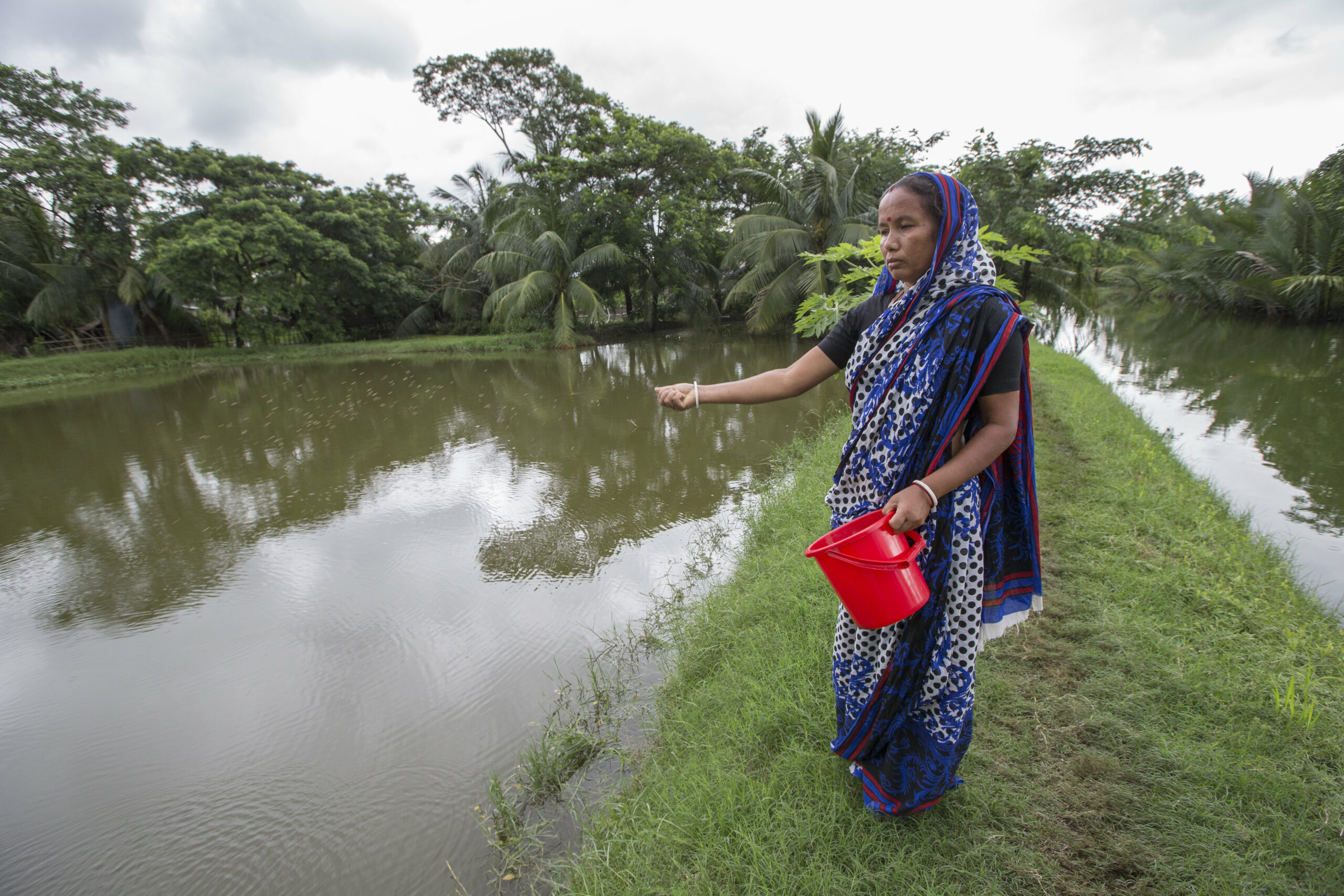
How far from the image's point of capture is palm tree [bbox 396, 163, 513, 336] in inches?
755

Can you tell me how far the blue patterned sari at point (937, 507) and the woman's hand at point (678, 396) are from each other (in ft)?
1.40

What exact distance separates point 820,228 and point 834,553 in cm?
1378

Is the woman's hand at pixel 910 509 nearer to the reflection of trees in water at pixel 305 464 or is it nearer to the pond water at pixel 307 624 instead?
A: the pond water at pixel 307 624

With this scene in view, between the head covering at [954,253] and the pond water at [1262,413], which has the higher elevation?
the head covering at [954,253]

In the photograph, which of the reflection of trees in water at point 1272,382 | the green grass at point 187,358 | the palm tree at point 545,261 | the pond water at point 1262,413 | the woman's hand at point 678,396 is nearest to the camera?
the woman's hand at point 678,396

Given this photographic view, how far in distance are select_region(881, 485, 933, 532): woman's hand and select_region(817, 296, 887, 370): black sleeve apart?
38 cm

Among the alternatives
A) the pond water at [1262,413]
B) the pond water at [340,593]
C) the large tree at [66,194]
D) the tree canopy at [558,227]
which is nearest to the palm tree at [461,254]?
the tree canopy at [558,227]

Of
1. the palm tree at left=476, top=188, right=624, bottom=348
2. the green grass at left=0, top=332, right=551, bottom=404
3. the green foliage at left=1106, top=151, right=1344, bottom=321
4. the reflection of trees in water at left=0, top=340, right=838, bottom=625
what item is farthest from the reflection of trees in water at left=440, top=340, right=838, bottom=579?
the green foliage at left=1106, top=151, right=1344, bottom=321

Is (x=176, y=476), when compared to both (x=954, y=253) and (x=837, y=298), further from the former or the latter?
(x=954, y=253)

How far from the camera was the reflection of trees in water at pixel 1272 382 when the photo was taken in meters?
4.27

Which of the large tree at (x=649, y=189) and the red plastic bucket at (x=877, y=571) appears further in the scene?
the large tree at (x=649, y=189)

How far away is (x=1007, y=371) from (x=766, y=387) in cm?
56

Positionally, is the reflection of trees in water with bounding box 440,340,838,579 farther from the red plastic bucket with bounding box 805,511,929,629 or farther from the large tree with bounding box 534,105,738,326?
the large tree with bounding box 534,105,738,326

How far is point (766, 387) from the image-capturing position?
5.00ft
